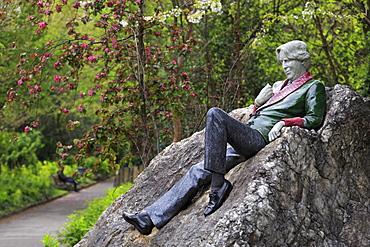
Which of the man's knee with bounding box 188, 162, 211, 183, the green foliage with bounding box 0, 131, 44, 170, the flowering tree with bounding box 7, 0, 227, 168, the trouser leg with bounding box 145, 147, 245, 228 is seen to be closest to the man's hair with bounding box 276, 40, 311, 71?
the trouser leg with bounding box 145, 147, 245, 228

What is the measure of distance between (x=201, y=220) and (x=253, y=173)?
2.25ft

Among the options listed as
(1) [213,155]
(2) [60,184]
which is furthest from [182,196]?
(2) [60,184]

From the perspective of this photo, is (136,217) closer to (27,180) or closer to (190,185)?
(190,185)

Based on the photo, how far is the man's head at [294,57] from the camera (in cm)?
509

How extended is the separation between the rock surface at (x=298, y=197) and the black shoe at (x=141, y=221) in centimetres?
10

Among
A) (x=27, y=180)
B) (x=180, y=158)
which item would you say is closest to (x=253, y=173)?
(x=180, y=158)

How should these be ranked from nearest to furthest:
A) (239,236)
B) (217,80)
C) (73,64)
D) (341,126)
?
1. (239,236)
2. (341,126)
3. (73,64)
4. (217,80)

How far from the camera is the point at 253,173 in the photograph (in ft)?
14.3

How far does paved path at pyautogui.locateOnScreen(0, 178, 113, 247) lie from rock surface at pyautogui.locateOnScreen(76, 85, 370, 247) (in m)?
4.79

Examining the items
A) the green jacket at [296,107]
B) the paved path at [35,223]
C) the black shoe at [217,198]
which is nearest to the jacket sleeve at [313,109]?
the green jacket at [296,107]

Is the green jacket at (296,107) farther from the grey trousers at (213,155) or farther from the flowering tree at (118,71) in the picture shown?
the flowering tree at (118,71)

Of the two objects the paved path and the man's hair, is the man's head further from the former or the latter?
the paved path

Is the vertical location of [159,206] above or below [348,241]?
above

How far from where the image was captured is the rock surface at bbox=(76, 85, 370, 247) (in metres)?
4.08
